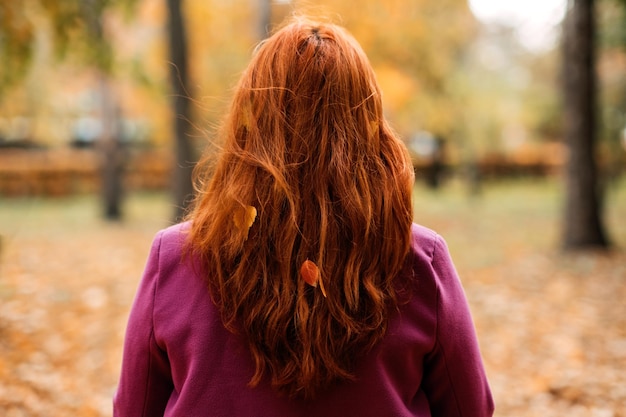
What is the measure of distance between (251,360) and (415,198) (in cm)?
312

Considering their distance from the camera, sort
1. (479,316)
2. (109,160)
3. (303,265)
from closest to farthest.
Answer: (303,265), (479,316), (109,160)

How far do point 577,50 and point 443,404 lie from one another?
8976 mm

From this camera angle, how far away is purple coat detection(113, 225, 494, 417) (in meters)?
1.39

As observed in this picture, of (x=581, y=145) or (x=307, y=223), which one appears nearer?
(x=307, y=223)

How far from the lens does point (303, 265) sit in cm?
135

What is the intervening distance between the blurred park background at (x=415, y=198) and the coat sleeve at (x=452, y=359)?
0.63m

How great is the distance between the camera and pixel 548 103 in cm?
2598

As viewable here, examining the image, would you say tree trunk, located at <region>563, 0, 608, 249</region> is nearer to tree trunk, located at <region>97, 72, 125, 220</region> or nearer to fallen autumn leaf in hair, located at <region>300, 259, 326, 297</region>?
fallen autumn leaf in hair, located at <region>300, 259, 326, 297</region>

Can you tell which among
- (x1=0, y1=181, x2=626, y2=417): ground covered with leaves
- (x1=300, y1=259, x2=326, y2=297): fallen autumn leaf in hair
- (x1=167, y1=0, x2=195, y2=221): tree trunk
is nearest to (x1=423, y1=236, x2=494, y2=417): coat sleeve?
(x1=300, y1=259, x2=326, y2=297): fallen autumn leaf in hair

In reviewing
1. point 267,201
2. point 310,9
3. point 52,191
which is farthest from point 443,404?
point 52,191

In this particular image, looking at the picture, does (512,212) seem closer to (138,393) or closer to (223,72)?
(223,72)

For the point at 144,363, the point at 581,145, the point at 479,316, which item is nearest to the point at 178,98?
the point at 479,316

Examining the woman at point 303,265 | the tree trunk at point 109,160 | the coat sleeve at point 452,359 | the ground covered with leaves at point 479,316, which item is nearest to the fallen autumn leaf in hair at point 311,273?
the woman at point 303,265

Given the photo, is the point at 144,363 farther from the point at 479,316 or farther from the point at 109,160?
the point at 109,160
